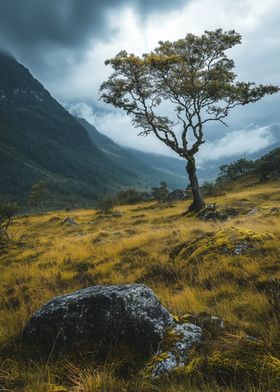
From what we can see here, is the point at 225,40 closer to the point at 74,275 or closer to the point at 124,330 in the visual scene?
the point at 74,275

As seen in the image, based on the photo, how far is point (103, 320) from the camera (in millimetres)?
5000

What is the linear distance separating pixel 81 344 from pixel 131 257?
792 centimetres

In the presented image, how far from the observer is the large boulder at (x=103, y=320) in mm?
4824

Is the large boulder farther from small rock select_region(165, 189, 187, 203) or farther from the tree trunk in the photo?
small rock select_region(165, 189, 187, 203)

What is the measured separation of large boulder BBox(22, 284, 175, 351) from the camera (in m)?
4.82

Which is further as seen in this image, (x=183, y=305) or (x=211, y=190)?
(x=211, y=190)

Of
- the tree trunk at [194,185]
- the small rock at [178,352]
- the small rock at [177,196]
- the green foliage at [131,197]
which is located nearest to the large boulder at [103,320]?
the small rock at [178,352]

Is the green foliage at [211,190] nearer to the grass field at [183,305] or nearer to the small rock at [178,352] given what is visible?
the grass field at [183,305]

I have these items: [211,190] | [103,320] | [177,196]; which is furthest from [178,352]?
[211,190]

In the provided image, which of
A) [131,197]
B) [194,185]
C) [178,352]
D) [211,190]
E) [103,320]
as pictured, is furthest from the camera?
[131,197]

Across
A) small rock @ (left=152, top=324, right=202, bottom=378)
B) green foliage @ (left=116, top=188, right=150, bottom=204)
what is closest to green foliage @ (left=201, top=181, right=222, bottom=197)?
green foliage @ (left=116, top=188, right=150, bottom=204)

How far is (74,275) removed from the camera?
11.7 m

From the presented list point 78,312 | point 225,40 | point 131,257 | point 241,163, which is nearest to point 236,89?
point 225,40

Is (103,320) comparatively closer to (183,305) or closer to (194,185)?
(183,305)
